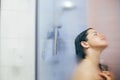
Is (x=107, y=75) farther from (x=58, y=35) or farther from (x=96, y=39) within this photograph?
(x=58, y=35)

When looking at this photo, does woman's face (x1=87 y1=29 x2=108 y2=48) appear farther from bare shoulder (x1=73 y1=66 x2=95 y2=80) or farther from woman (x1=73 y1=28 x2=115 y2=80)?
bare shoulder (x1=73 y1=66 x2=95 y2=80)

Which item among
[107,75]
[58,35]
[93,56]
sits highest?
[58,35]

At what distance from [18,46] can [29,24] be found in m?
0.15

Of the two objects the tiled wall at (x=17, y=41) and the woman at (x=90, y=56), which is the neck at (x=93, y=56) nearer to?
the woman at (x=90, y=56)

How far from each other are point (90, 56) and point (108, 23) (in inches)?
9.1

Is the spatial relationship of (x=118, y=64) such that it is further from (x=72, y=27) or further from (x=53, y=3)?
(x=53, y=3)

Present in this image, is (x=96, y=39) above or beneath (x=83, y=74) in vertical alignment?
above

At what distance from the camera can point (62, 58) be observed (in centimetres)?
119

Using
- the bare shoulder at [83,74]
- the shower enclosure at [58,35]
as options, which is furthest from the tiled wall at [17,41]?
the bare shoulder at [83,74]

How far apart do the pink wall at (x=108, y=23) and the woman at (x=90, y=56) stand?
45 mm

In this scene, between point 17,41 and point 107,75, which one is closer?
point 107,75

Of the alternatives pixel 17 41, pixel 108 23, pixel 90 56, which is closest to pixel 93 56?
pixel 90 56

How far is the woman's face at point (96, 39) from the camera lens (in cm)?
114

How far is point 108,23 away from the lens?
1.19 m
